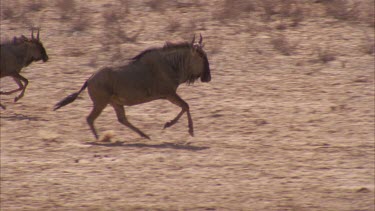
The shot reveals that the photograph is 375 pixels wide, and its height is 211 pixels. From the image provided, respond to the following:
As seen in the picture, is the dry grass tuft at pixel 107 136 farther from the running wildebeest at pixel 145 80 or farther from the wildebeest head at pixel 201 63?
the wildebeest head at pixel 201 63

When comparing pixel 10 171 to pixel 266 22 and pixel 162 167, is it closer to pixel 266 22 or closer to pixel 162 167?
pixel 162 167

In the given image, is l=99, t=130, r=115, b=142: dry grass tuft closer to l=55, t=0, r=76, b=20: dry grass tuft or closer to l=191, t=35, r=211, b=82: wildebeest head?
l=191, t=35, r=211, b=82: wildebeest head

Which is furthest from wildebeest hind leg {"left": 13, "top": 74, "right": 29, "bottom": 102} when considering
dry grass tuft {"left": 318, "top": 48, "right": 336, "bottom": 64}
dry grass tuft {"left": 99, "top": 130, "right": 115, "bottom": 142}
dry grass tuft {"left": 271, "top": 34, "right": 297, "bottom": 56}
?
dry grass tuft {"left": 318, "top": 48, "right": 336, "bottom": 64}

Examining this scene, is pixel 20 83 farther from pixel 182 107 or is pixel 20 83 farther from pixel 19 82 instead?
pixel 182 107

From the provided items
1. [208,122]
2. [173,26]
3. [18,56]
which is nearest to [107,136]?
[208,122]

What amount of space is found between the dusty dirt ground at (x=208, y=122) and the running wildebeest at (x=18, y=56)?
1.18 ft

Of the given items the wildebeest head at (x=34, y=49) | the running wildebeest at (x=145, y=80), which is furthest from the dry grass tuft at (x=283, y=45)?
the wildebeest head at (x=34, y=49)

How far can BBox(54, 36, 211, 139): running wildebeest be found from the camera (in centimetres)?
1180

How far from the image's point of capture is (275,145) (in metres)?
11.8

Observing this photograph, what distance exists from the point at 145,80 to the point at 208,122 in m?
1.21

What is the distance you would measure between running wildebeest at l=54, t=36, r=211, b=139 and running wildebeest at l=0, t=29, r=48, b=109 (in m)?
1.44

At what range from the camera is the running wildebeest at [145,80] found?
Result: 11.8 meters

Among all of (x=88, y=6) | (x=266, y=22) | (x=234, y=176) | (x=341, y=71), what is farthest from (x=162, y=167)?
(x=88, y=6)

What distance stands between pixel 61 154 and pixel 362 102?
14.0 ft
